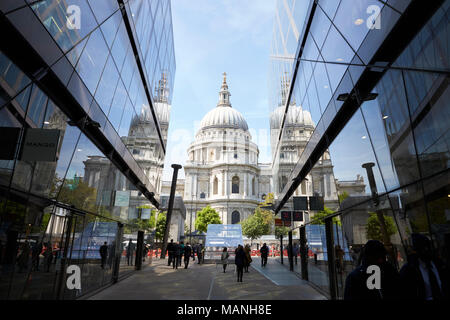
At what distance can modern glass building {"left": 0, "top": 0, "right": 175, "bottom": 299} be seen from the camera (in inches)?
191

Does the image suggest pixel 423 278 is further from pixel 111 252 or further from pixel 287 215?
pixel 287 215

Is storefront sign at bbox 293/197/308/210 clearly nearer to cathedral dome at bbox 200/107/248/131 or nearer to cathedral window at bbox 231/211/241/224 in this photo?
cathedral window at bbox 231/211/241/224

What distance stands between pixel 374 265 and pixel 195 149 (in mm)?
91225

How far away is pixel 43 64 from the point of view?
5688mm

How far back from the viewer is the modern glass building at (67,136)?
4844 mm

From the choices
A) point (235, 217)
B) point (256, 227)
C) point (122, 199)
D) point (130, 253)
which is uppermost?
point (235, 217)

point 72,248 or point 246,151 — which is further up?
point 246,151

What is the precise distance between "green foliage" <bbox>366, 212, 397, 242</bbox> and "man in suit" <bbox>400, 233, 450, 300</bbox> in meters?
1.88

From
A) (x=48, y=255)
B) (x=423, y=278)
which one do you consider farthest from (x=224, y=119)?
(x=423, y=278)

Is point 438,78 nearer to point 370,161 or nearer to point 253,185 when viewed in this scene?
point 370,161

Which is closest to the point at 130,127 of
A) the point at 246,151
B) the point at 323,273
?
the point at 323,273

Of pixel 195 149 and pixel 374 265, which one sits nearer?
pixel 374 265

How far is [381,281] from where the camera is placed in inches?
109

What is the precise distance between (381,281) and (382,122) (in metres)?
3.78
